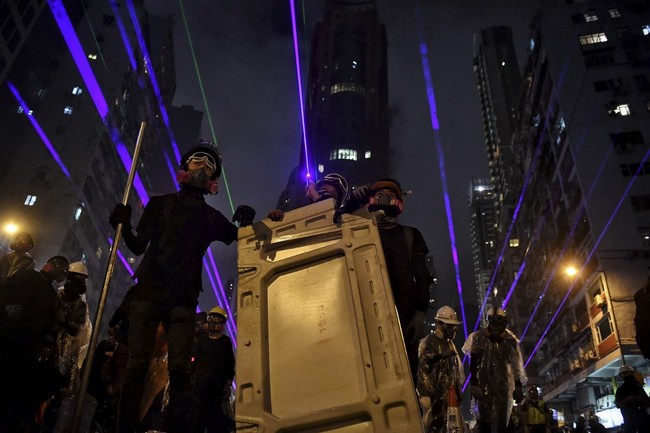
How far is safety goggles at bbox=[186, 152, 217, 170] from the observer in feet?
14.6

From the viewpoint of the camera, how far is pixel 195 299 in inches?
151

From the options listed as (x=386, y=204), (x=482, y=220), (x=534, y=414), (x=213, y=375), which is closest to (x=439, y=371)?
(x=386, y=204)

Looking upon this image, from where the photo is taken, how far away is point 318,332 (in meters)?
3.02

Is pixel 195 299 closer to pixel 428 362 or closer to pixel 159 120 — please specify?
pixel 428 362

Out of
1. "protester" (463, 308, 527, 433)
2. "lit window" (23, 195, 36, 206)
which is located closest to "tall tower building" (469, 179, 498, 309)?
"lit window" (23, 195, 36, 206)

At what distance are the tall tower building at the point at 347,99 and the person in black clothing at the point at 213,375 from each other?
291 ft

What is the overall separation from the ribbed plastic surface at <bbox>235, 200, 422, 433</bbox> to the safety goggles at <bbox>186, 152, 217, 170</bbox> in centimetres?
125

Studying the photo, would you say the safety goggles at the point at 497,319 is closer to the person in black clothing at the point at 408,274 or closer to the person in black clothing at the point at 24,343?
the person in black clothing at the point at 408,274

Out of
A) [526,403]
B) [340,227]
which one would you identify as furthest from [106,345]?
[526,403]

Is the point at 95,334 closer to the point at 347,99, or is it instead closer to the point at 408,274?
the point at 408,274

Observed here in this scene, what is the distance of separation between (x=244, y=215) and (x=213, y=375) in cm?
351

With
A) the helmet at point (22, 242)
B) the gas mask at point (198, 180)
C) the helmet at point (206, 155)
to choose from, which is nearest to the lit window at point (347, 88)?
the helmet at point (22, 242)

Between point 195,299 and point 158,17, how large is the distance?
307 feet

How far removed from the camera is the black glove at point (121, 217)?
12.1ft
